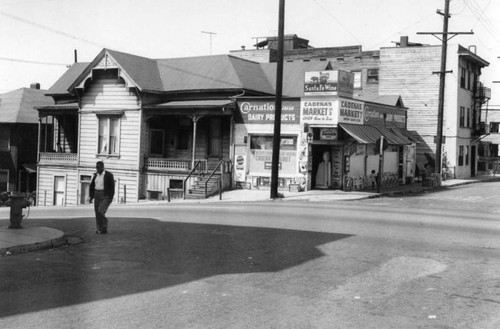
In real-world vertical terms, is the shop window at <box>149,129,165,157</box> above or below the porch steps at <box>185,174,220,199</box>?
above

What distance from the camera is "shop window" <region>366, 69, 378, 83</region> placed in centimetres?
5119

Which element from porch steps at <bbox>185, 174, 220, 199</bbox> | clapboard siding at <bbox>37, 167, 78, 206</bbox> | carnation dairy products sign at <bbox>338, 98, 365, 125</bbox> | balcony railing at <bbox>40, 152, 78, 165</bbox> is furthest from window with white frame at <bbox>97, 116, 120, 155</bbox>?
carnation dairy products sign at <bbox>338, 98, 365, 125</bbox>

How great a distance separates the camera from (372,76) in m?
51.4

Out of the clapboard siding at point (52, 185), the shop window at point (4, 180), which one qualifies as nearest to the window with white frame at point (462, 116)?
the clapboard siding at point (52, 185)

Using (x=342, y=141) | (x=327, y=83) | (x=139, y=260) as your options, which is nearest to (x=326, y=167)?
(x=342, y=141)

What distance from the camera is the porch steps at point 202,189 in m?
29.5

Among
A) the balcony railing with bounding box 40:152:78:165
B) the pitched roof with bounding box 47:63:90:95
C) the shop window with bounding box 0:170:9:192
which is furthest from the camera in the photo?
the shop window with bounding box 0:170:9:192

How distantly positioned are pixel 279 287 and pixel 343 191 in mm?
21818

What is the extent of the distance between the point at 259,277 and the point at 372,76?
44793mm

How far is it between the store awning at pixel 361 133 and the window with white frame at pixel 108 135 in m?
13.8

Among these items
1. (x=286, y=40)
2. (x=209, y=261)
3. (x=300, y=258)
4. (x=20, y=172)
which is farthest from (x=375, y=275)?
(x=286, y=40)

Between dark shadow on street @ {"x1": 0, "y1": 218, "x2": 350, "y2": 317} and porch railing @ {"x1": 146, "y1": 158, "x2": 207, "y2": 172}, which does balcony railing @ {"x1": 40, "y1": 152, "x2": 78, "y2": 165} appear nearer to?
porch railing @ {"x1": 146, "y1": 158, "x2": 207, "y2": 172}

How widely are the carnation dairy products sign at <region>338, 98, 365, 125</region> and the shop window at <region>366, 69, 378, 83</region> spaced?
2099 centimetres

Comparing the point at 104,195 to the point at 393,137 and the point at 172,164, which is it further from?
the point at 393,137
